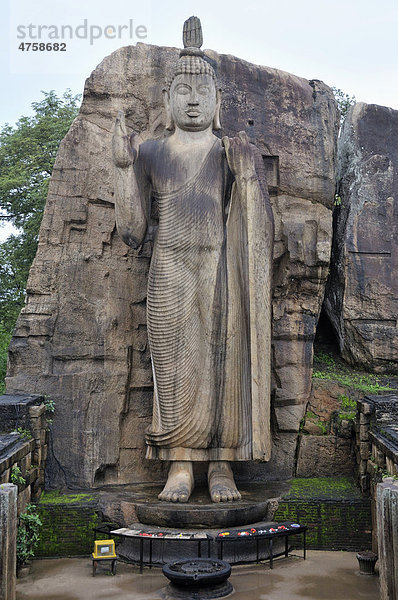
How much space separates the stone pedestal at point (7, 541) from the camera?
3883 millimetres

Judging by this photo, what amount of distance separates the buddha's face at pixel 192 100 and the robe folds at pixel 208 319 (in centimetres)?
47

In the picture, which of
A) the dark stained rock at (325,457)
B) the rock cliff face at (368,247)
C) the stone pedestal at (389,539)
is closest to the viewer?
the stone pedestal at (389,539)

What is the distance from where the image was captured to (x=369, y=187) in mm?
8203

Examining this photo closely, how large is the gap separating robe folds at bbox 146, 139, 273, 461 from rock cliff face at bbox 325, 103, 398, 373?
75.7 inches

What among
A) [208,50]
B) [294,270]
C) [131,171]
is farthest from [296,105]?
[131,171]

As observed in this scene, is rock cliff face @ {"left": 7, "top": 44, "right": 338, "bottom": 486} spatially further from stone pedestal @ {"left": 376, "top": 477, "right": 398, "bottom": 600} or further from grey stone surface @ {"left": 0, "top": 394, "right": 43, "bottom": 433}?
stone pedestal @ {"left": 376, "top": 477, "right": 398, "bottom": 600}

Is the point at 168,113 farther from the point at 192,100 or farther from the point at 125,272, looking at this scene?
the point at 125,272

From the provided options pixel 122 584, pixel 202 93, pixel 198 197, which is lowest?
pixel 122 584

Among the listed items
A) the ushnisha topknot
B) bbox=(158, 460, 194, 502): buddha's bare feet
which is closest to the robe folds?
bbox=(158, 460, 194, 502): buddha's bare feet

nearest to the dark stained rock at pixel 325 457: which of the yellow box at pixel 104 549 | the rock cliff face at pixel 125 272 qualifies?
the rock cliff face at pixel 125 272

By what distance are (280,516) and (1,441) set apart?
2.55 meters

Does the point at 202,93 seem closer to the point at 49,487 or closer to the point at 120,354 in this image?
the point at 120,354

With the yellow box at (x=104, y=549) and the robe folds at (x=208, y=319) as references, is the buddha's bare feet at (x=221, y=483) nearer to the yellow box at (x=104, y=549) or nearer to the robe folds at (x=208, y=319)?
the robe folds at (x=208, y=319)

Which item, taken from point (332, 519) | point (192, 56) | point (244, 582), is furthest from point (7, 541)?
point (192, 56)
